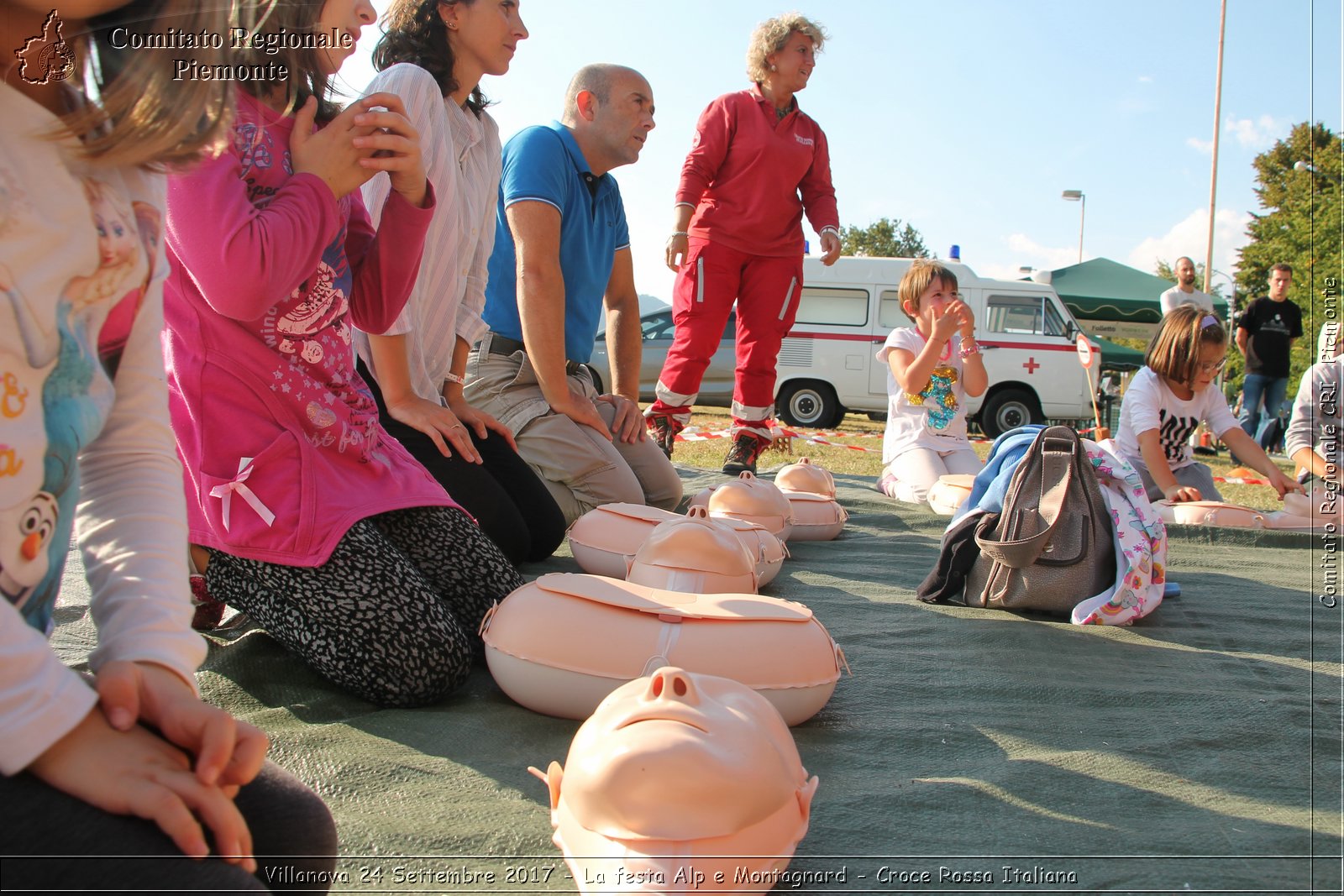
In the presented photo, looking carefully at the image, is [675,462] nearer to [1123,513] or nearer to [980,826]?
[1123,513]

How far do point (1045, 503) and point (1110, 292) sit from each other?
15498mm

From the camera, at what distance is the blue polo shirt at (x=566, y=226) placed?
301 cm

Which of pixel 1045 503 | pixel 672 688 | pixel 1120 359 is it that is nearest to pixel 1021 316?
pixel 1120 359

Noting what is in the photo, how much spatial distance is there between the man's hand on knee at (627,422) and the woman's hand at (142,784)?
2.57 meters

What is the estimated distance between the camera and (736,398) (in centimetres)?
470

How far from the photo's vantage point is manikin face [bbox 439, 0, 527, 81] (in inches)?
95.5

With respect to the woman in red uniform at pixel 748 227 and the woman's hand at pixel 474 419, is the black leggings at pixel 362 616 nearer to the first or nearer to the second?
the woman's hand at pixel 474 419

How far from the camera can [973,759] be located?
1.50 m


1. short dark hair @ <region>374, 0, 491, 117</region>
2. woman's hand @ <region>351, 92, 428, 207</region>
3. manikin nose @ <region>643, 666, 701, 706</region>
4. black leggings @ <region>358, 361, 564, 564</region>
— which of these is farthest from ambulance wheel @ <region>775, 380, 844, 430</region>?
manikin nose @ <region>643, 666, 701, 706</region>

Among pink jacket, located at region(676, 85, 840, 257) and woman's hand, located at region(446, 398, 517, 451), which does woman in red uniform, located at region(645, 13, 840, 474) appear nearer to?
pink jacket, located at region(676, 85, 840, 257)

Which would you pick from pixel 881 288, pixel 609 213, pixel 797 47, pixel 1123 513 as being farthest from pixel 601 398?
pixel 881 288

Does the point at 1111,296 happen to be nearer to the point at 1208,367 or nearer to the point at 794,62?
the point at 794,62

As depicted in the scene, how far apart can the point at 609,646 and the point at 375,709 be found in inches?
16.8

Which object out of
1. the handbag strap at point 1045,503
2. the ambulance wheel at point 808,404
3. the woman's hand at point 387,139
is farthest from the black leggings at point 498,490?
the ambulance wheel at point 808,404
